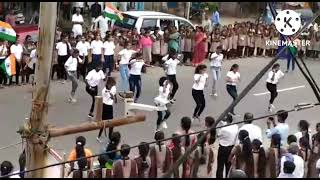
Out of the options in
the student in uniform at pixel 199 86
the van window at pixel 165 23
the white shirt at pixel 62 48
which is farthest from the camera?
the van window at pixel 165 23

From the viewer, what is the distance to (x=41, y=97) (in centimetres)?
561

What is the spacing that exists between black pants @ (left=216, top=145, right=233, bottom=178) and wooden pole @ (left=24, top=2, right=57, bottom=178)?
453 cm

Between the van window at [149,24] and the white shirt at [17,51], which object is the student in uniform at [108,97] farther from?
the van window at [149,24]

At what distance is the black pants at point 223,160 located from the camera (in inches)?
381

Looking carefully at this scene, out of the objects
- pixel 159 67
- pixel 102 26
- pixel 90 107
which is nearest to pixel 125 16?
pixel 102 26

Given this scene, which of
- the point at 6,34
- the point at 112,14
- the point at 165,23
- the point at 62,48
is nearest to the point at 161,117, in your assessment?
the point at 62,48

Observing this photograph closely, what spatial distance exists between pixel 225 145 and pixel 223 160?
33 centimetres

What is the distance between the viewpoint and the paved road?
12.2 m

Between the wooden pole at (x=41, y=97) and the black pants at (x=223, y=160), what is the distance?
4534 millimetres

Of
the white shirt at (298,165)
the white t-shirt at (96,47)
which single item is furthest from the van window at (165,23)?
the white shirt at (298,165)

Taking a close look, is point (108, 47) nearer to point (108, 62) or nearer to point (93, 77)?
point (108, 62)

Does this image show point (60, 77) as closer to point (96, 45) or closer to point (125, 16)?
point (96, 45)

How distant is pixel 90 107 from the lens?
14.3 m

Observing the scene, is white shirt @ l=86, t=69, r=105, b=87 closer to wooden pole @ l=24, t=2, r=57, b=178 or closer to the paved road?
the paved road
